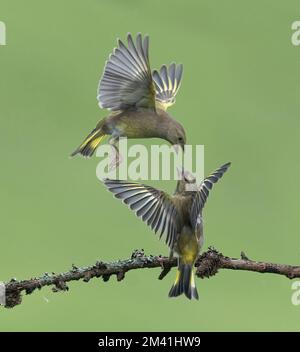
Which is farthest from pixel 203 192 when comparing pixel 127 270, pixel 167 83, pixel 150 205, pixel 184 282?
pixel 167 83

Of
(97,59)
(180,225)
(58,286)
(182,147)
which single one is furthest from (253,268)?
(97,59)

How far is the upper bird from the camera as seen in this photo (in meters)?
6.08

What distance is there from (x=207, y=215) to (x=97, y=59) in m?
5.25

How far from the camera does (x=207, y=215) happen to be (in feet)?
36.8

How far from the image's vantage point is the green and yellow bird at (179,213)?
4.83 metres

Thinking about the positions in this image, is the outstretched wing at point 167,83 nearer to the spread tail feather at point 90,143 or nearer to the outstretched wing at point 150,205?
the spread tail feather at point 90,143

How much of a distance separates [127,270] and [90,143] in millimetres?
1752

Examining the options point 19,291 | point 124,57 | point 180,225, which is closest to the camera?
point 19,291

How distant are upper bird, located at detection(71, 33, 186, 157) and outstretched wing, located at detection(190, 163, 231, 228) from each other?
1.12 metres

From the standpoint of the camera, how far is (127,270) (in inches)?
186

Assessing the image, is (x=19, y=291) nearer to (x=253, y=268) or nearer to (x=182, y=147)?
(x=253, y=268)

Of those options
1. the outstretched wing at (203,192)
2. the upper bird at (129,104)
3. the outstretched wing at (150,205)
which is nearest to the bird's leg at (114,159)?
the upper bird at (129,104)

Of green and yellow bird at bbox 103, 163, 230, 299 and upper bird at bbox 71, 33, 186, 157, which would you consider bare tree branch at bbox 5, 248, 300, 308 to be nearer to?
green and yellow bird at bbox 103, 163, 230, 299

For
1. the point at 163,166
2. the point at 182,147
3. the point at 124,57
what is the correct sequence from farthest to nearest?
1. the point at 182,147
2. the point at 124,57
3. the point at 163,166
